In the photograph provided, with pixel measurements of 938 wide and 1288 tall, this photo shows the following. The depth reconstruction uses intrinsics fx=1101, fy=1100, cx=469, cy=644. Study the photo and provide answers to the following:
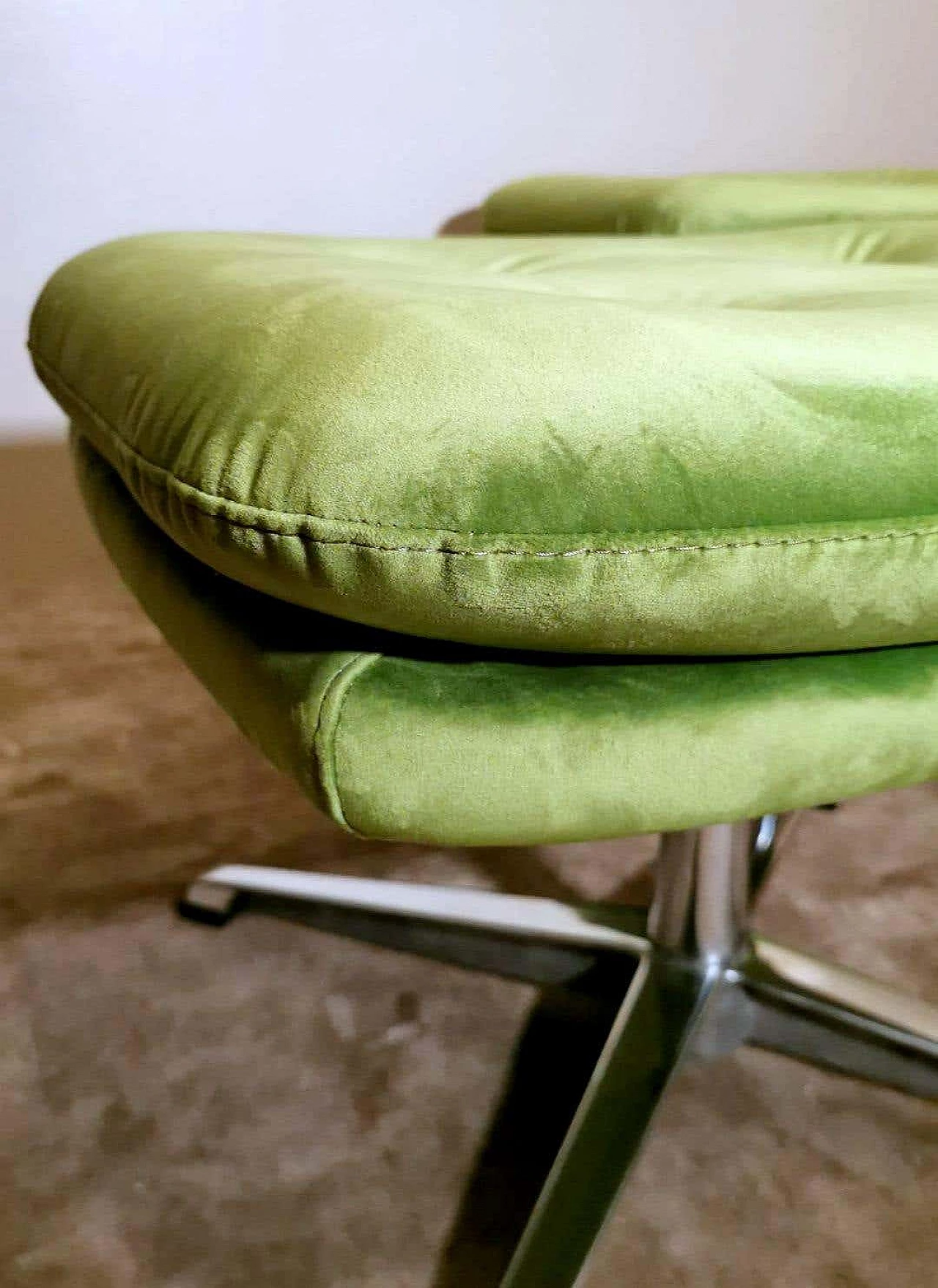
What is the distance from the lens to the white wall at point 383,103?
1397 millimetres

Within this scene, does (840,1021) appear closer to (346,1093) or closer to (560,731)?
(346,1093)

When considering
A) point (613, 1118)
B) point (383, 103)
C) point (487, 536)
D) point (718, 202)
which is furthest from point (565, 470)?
point (383, 103)

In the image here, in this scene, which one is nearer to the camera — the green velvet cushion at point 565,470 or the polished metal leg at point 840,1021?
the green velvet cushion at point 565,470

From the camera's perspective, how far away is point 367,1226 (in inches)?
25.6

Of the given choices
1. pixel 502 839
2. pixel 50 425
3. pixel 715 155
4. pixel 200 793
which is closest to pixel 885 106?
pixel 715 155

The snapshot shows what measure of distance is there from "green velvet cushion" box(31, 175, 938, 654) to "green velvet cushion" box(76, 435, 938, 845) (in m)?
0.03

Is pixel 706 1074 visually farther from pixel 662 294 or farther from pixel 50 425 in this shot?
pixel 50 425

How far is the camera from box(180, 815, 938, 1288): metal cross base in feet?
2.04

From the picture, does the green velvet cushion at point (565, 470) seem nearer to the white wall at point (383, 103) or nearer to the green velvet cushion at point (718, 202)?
the green velvet cushion at point (718, 202)

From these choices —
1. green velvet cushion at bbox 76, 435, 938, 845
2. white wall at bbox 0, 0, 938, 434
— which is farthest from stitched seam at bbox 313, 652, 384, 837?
white wall at bbox 0, 0, 938, 434

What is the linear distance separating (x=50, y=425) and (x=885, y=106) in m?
1.39

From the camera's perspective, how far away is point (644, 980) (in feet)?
2.42

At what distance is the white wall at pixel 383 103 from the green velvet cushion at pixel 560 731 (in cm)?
121

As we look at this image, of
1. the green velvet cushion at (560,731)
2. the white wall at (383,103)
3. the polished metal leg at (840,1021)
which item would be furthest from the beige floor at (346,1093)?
the white wall at (383,103)
